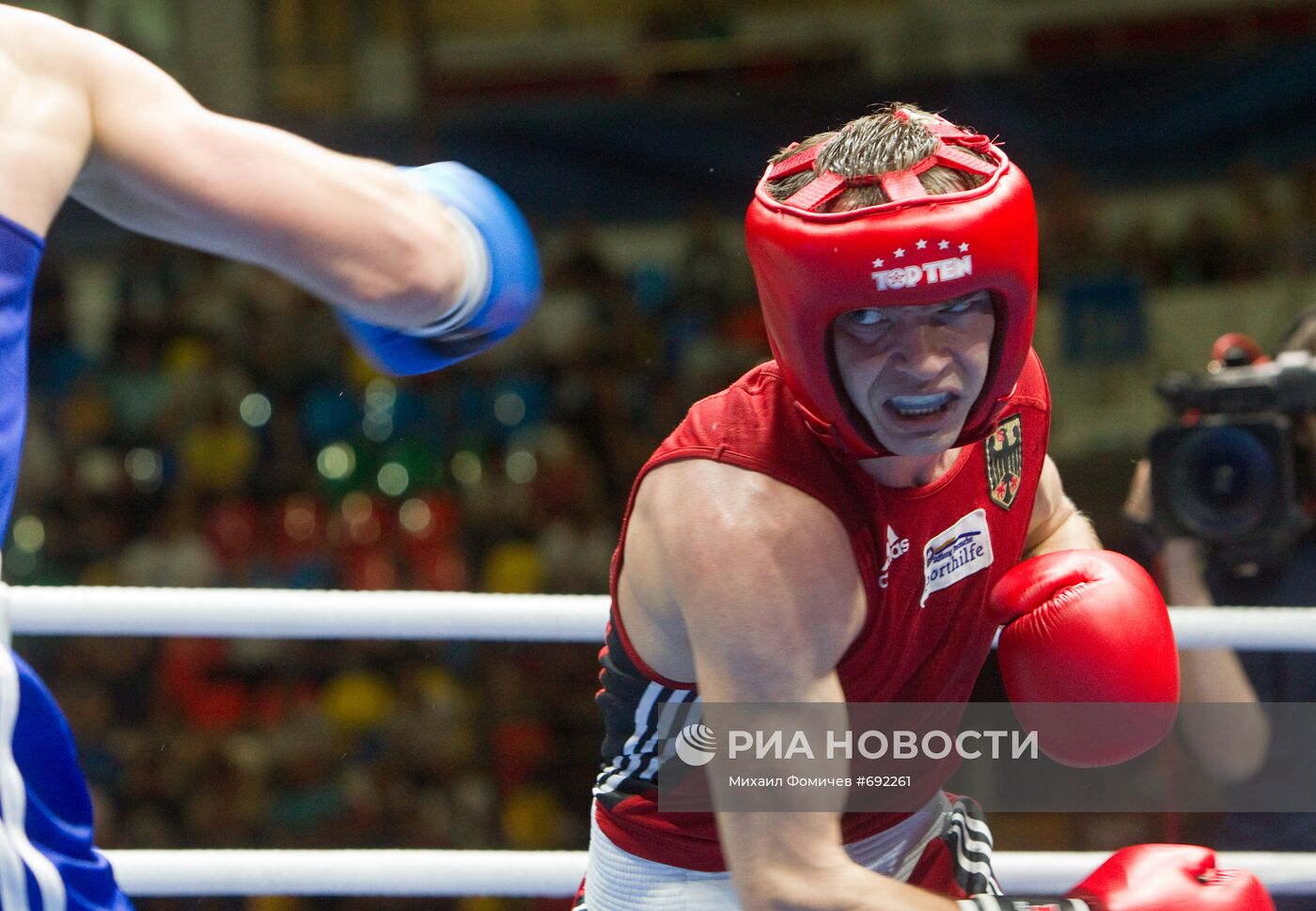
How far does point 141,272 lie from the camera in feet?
20.9

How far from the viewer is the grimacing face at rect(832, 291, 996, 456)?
1.30 m

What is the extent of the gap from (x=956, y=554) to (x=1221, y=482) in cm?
73

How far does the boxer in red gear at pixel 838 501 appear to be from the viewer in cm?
127

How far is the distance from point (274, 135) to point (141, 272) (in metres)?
5.85

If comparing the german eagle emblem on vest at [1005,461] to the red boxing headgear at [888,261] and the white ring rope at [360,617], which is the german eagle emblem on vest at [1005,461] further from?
the white ring rope at [360,617]

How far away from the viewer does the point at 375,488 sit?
584 centimetres

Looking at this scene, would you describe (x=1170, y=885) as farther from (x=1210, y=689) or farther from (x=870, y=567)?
(x=1210, y=689)

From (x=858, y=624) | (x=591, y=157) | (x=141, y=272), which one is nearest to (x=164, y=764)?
(x=141, y=272)

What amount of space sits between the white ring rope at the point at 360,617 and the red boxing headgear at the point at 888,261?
613mm

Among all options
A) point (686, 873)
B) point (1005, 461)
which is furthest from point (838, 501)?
point (686, 873)

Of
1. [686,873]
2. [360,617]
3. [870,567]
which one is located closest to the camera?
[870,567]

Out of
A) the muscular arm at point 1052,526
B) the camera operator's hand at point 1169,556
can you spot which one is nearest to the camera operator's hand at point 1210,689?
the camera operator's hand at point 1169,556

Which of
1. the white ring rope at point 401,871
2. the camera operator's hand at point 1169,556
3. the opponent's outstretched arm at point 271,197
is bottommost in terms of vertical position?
the white ring rope at point 401,871

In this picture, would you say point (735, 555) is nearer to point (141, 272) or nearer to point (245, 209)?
point (245, 209)
